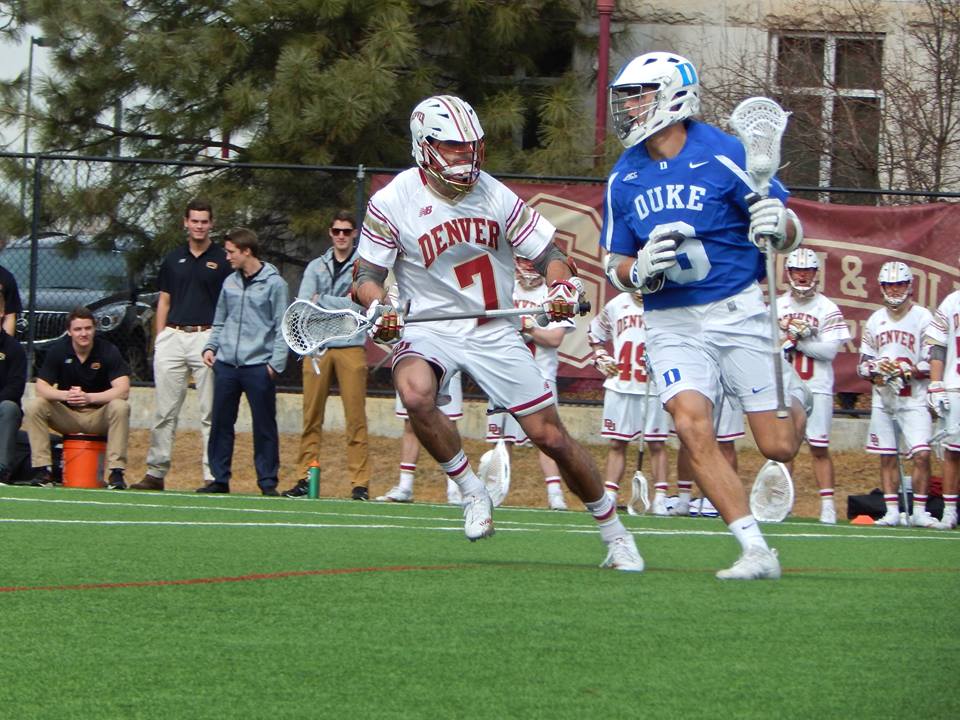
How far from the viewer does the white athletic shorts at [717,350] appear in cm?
714

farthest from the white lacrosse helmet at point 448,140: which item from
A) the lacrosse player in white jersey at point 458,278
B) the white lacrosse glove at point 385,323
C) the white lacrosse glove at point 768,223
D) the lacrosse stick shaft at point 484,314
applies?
the white lacrosse glove at point 768,223

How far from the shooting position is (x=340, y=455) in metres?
16.3

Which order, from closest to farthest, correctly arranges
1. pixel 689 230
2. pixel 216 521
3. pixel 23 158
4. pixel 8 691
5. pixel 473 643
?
pixel 8 691 → pixel 473 643 → pixel 689 230 → pixel 216 521 → pixel 23 158

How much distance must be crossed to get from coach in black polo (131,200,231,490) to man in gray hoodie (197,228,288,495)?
1.01ft

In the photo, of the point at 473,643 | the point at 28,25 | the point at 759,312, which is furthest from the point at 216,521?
the point at 28,25

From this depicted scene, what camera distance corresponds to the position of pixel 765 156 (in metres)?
7.04

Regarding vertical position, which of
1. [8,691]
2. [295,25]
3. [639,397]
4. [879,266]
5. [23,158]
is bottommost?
[8,691]

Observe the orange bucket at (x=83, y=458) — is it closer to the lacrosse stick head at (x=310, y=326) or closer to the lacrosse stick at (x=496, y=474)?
the lacrosse stick at (x=496, y=474)

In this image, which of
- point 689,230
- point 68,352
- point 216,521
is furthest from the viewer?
point 68,352

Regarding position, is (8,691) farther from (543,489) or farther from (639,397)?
(543,489)

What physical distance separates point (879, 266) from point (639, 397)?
2.68m

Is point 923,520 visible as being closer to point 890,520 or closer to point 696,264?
point 890,520

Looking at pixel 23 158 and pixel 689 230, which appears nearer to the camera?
pixel 689 230

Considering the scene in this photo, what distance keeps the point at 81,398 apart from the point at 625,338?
4.65 m
